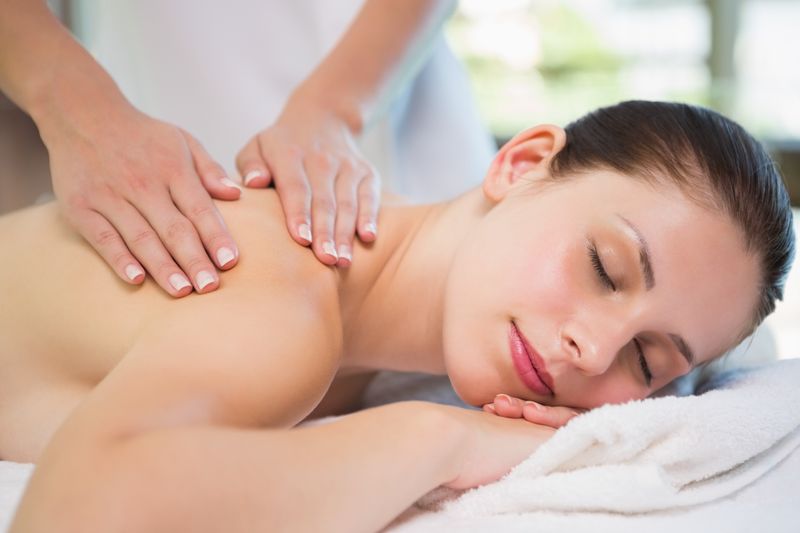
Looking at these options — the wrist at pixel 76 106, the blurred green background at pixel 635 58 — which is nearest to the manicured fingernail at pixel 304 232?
the wrist at pixel 76 106

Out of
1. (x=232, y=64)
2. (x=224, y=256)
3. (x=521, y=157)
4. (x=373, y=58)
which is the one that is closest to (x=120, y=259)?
(x=224, y=256)

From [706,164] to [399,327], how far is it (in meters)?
0.49

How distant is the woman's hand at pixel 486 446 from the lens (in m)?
0.89

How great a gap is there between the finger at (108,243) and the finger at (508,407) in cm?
45

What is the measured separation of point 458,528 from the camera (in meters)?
0.84

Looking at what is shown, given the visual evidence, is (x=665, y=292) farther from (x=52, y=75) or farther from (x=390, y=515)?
(x=52, y=75)

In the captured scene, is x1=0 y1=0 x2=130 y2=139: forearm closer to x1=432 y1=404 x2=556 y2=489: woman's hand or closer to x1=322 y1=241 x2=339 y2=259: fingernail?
x1=322 y1=241 x2=339 y2=259: fingernail

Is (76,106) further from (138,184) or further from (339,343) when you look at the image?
(339,343)

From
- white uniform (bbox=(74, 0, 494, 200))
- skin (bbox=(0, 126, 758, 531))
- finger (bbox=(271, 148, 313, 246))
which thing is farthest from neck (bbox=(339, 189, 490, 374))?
white uniform (bbox=(74, 0, 494, 200))

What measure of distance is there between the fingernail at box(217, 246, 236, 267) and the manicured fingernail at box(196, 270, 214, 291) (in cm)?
3

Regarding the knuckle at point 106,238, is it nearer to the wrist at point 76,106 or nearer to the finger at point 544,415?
the wrist at point 76,106

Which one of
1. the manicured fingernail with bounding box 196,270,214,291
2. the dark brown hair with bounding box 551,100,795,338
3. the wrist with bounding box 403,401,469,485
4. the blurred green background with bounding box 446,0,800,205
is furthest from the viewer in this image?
the blurred green background with bounding box 446,0,800,205

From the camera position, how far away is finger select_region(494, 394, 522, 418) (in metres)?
1.03

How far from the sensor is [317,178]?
1239 millimetres
